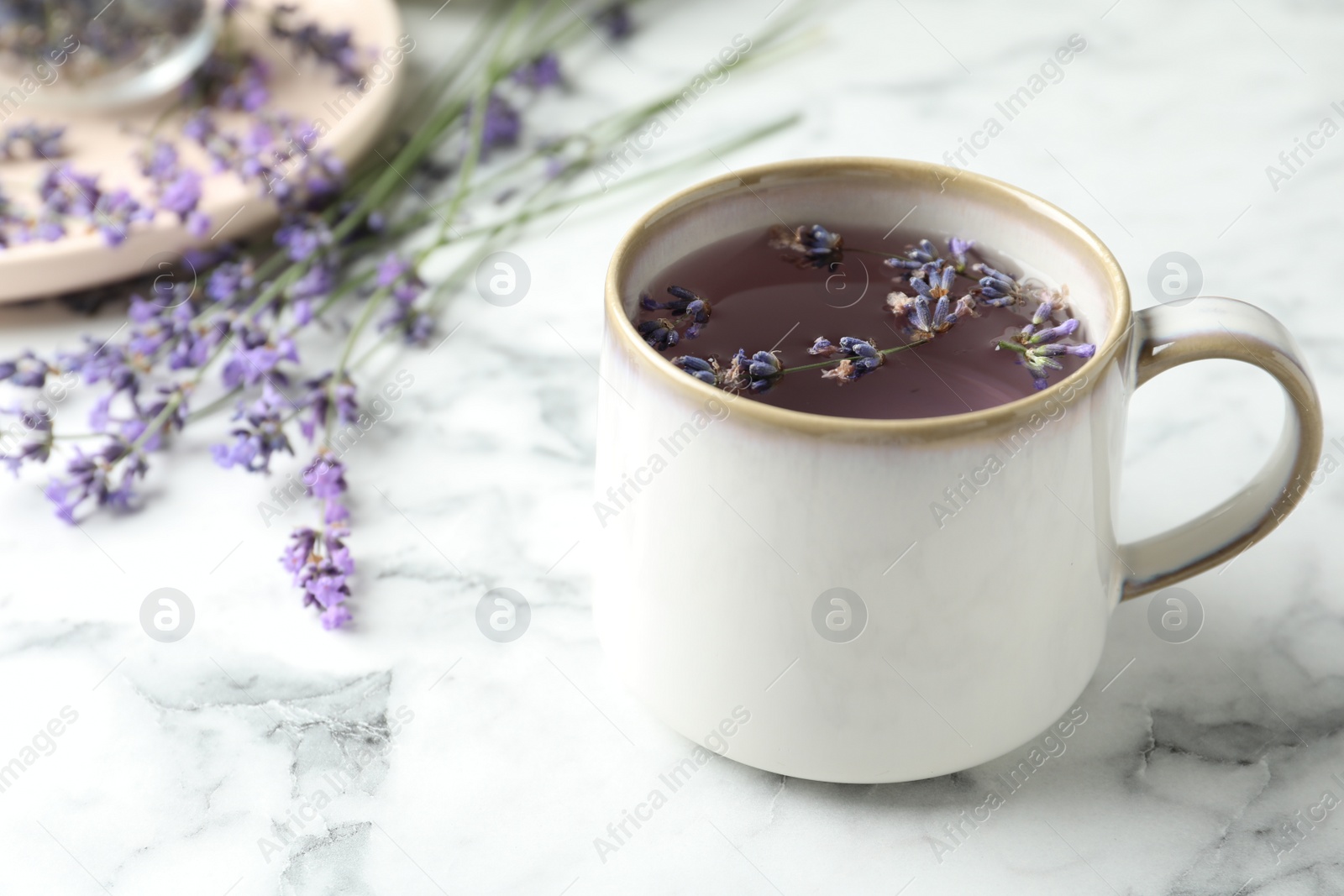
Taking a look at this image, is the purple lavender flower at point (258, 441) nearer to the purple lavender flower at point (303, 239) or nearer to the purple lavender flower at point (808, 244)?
the purple lavender flower at point (303, 239)

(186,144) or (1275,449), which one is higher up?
(1275,449)

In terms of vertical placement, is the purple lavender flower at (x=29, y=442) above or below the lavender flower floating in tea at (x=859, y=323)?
below

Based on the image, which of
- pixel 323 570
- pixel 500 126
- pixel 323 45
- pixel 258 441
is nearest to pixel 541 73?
pixel 500 126

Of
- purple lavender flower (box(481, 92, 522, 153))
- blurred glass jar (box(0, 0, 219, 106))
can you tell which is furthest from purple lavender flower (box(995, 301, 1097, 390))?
blurred glass jar (box(0, 0, 219, 106))

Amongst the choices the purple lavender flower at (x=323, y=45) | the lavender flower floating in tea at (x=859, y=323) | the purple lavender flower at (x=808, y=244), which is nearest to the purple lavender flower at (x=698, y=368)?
the lavender flower floating in tea at (x=859, y=323)

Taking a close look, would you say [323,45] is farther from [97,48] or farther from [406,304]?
[406,304]

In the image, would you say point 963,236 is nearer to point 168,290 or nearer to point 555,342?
point 555,342

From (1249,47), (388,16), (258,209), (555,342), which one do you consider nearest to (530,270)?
(555,342)

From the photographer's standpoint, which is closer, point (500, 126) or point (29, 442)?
point (29, 442)

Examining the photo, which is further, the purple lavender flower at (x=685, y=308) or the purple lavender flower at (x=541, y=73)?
the purple lavender flower at (x=541, y=73)
